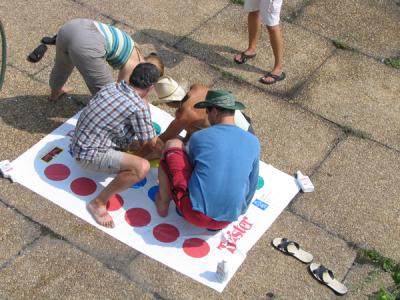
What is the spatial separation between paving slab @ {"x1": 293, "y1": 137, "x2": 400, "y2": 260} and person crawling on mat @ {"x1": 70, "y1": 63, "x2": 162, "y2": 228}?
1.47 m

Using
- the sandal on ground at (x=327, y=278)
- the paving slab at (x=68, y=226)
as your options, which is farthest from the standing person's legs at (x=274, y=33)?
the paving slab at (x=68, y=226)

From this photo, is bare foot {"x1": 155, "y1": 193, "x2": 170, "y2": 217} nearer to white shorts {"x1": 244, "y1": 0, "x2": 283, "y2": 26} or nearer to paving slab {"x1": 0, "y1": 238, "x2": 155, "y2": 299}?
paving slab {"x1": 0, "y1": 238, "x2": 155, "y2": 299}

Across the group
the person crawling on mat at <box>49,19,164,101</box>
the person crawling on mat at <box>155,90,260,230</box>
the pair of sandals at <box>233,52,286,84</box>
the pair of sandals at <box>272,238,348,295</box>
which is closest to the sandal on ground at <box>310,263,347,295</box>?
the pair of sandals at <box>272,238,348,295</box>

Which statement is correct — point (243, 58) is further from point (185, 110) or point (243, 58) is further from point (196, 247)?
point (196, 247)

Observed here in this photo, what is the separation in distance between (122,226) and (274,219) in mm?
1226

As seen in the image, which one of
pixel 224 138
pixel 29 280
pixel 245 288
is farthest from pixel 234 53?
pixel 29 280

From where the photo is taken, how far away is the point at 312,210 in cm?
550

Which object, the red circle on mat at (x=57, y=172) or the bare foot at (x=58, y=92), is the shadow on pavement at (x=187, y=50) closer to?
the bare foot at (x=58, y=92)

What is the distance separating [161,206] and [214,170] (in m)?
0.69

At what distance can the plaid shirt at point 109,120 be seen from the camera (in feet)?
16.0

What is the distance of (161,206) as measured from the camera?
17.0ft

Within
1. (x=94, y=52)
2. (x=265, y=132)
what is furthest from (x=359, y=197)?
(x=94, y=52)

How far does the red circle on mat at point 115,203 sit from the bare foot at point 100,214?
5.5 inches

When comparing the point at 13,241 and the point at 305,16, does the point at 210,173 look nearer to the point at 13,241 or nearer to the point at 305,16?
the point at 13,241
